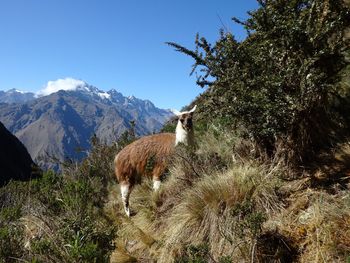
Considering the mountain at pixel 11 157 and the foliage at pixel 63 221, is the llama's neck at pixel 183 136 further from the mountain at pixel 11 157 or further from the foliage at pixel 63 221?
the mountain at pixel 11 157

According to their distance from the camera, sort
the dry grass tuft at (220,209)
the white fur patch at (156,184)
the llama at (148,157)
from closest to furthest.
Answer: the dry grass tuft at (220,209) → the white fur patch at (156,184) → the llama at (148,157)

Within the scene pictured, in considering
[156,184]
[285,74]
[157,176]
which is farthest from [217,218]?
[157,176]

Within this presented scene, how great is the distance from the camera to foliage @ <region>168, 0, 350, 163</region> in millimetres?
4586

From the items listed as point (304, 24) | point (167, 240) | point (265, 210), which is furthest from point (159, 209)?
point (304, 24)

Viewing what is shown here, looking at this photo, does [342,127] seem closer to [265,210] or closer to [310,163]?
[310,163]

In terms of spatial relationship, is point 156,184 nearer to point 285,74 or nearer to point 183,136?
point 183,136

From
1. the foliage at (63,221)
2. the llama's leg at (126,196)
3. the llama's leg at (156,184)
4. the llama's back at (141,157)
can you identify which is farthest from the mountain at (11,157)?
the llama's leg at (156,184)

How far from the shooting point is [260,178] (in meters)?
4.81

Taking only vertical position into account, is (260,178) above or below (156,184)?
below

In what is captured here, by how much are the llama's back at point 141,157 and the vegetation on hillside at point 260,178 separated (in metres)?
0.97

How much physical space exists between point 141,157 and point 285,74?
3.43 meters

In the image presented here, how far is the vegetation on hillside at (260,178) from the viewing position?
3.94 metres

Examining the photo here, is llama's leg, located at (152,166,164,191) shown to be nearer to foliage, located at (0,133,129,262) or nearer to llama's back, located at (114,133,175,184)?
llama's back, located at (114,133,175,184)

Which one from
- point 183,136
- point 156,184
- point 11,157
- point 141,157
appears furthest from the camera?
point 11,157
